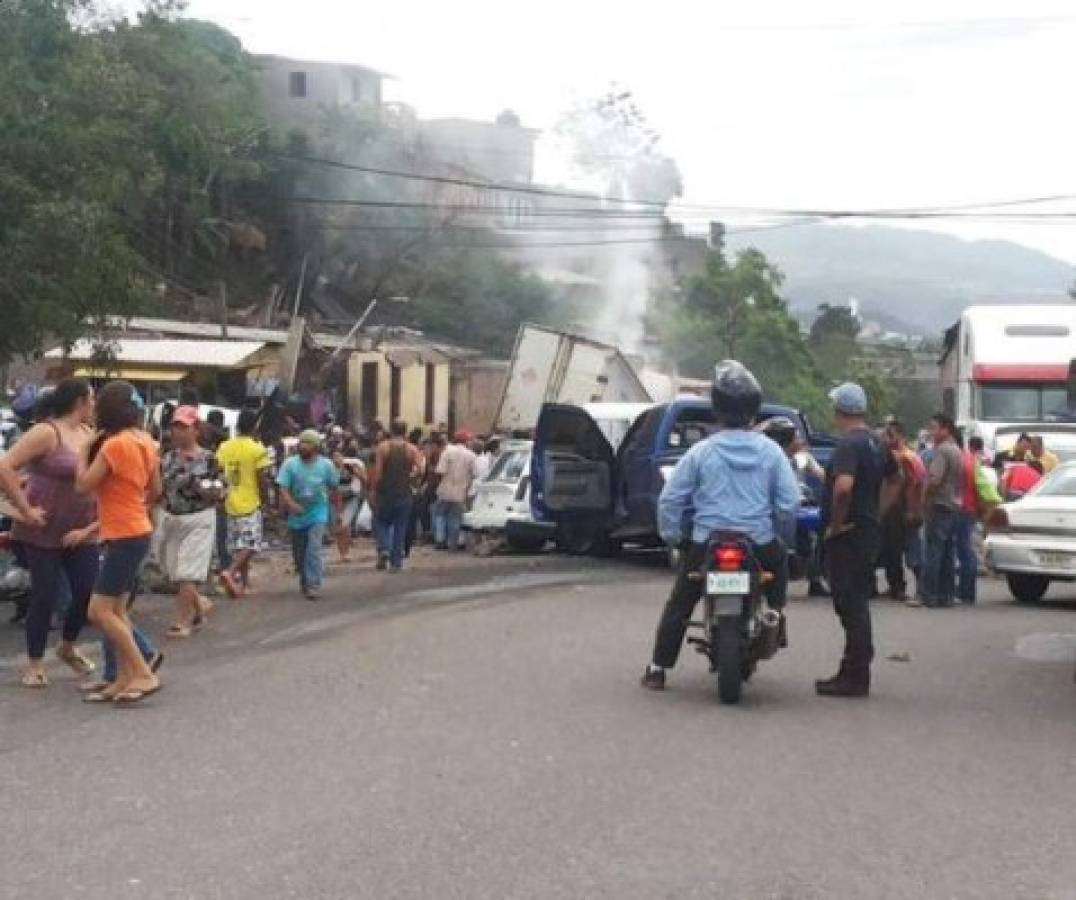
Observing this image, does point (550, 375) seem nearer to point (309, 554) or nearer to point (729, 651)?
A: point (309, 554)

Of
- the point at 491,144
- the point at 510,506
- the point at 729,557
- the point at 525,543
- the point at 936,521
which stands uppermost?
the point at 491,144

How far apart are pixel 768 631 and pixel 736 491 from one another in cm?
80

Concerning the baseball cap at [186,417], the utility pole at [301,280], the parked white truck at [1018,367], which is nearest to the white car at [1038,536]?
the baseball cap at [186,417]

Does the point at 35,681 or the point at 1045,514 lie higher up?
the point at 1045,514

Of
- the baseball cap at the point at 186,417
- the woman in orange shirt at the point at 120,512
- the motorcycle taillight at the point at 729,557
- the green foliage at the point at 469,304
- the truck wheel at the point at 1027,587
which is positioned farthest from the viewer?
the green foliage at the point at 469,304

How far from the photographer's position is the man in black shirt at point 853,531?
31.9 feet

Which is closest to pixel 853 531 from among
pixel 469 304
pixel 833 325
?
pixel 469 304

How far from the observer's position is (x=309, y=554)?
15617 mm

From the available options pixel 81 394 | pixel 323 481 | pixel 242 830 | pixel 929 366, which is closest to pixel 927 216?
pixel 323 481

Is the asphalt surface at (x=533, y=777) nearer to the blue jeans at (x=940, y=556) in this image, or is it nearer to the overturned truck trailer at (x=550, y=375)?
the blue jeans at (x=940, y=556)

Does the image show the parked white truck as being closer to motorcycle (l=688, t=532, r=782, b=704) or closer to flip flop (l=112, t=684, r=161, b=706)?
motorcycle (l=688, t=532, r=782, b=704)

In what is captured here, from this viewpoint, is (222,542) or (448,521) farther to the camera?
(448,521)

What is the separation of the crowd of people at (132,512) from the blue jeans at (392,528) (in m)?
0.02

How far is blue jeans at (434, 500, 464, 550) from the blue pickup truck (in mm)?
2335
